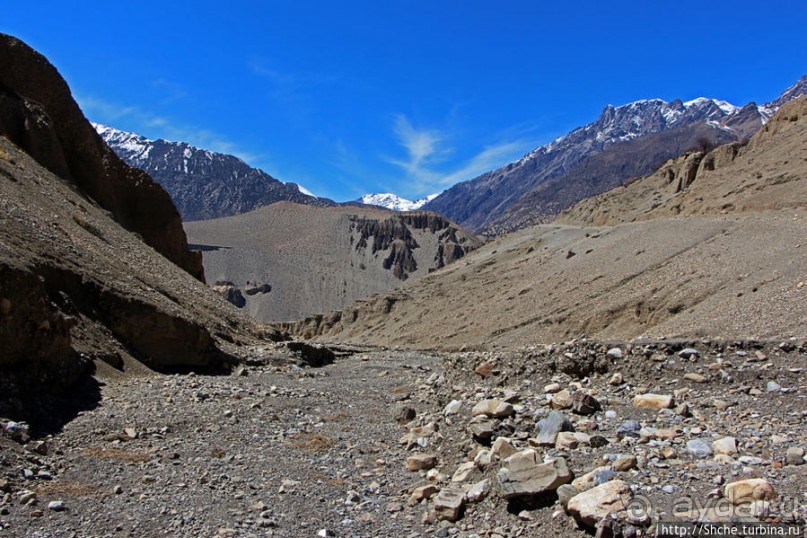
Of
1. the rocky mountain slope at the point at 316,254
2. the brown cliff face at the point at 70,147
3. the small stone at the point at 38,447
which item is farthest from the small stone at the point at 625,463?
the rocky mountain slope at the point at 316,254

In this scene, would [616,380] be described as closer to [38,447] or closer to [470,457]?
[470,457]

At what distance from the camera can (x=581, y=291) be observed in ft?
112

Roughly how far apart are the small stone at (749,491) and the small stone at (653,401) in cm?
270

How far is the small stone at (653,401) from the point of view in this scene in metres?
7.81

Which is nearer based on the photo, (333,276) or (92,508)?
(92,508)

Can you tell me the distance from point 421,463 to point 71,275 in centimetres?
946

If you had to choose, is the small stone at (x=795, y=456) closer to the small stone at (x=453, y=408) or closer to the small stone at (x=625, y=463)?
the small stone at (x=625, y=463)

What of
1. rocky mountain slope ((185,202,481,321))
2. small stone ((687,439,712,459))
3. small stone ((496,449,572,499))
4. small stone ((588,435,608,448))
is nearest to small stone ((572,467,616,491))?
small stone ((496,449,572,499))

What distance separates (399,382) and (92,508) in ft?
35.2

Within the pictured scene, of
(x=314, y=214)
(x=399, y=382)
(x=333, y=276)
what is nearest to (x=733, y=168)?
(x=399, y=382)

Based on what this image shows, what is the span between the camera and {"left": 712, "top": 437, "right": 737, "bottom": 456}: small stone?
19.6 ft

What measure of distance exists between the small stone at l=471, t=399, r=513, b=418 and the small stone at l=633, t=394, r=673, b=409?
5.60 ft

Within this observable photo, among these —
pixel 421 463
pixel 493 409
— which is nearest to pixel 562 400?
pixel 493 409

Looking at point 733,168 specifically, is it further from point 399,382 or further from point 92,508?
point 92,508
